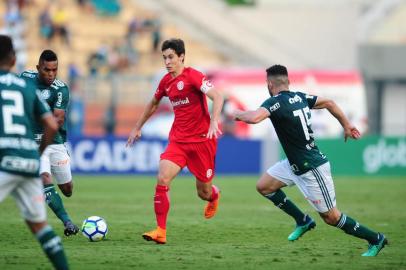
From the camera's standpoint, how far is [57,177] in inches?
540

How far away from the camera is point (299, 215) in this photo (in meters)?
13.4

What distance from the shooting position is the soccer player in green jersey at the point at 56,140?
13047 millimetres

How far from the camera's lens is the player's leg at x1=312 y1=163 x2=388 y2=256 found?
38.7 ft

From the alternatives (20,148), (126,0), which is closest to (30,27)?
(126,0)

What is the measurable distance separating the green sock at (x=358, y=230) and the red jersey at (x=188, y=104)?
2.40m

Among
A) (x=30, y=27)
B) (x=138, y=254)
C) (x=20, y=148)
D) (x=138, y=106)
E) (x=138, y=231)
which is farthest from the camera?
(x=30, y=27)

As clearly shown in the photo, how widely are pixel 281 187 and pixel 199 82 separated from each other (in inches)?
70.4

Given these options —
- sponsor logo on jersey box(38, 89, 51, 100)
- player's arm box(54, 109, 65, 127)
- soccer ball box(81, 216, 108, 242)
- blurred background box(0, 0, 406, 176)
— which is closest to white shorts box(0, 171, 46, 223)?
soccer ball box(81, 216, 108, 242)

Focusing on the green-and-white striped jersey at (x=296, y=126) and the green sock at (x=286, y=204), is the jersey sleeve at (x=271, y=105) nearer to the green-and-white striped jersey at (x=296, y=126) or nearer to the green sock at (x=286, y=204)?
the green-and-white striped jersey at (x=296, y=126)

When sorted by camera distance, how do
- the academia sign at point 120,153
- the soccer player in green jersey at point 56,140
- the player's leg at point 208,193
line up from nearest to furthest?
the soccer player in green jersey at point 56,140, the player's leg at point 208,193, the academia sign at point 120,153

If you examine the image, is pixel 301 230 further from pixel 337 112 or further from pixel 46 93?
pixel 46 93

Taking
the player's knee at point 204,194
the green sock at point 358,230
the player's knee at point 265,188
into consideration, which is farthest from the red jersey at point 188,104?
the green sock at point 358,230

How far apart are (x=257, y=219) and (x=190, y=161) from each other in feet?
12.2

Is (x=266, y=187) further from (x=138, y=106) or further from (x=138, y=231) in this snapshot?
(x=138, y=106)
